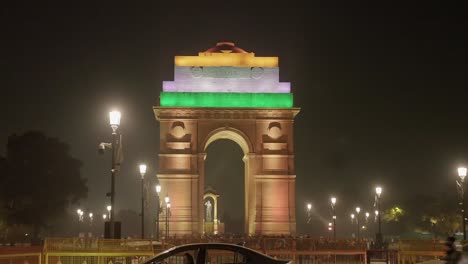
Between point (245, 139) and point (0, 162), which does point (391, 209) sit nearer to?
point (245, 139)

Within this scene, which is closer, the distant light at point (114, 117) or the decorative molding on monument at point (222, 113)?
the distant light at point (114, 117)

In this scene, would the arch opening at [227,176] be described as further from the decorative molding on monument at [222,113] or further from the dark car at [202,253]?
the dark car at [202,253]

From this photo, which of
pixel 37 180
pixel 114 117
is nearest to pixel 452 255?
pixel 114 117

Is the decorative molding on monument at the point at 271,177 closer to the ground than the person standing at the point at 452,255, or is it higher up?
higher up

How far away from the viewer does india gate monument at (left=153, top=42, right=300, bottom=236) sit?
55.4 metres

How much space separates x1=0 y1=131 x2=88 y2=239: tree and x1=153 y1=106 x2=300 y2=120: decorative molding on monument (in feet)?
42.9

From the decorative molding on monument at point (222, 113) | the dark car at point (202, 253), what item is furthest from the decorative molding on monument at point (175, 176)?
the dark car at point (202, 253)

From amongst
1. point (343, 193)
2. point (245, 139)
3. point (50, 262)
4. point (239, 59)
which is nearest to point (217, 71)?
point (239, 59)

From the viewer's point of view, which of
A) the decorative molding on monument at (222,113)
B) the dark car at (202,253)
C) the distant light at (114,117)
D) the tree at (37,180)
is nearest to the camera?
the dark car at (202,253)

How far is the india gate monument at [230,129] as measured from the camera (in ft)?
182

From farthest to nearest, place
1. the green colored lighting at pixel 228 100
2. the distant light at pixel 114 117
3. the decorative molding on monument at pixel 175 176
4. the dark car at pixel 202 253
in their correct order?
the green colored lighting at pixel 228 100 → the decorative molding on monument at pixel 175 176 → the distant light at pixel 114 117 → the dark car at pixel 202 253

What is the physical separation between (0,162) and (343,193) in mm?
55832

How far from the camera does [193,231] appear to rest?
5438cm

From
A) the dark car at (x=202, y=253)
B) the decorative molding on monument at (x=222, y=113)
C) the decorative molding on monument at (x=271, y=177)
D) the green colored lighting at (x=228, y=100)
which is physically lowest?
the dark car at (x=202, y=253)
